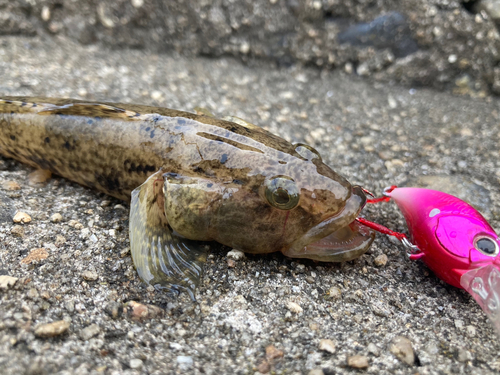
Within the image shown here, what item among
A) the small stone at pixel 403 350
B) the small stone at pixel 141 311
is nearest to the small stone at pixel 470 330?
the small stone at pixel 403 350

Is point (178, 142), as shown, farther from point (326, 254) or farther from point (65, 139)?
point (326, 254)

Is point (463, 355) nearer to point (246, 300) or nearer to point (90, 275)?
point (246, 300)

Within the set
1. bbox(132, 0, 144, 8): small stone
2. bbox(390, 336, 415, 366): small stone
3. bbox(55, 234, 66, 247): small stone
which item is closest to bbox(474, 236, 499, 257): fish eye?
bbox(390, 336, 415, 366): small stone

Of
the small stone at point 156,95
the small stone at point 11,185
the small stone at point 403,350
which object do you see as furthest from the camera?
the small stone at point 156,95

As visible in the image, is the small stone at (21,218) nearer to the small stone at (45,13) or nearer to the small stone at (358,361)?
the small stone at (358,361)

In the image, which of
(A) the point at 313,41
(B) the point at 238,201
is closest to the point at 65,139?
(B) the point at 238,201

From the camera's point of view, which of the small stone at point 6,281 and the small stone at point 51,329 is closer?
the small stone at point 51,329
